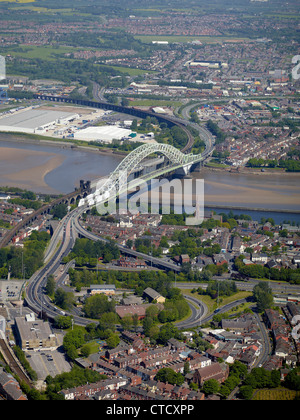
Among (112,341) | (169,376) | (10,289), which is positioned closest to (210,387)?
(169,376)

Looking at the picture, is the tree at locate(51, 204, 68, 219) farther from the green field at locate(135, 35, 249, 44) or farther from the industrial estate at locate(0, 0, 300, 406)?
the green field at locate(135, 35, 249, 44)

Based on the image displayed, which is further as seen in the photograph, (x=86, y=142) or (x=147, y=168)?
(x=86, y=142)

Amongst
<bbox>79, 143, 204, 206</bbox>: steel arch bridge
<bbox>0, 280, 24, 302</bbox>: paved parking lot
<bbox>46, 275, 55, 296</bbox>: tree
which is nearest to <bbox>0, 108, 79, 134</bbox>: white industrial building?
<bbox>79, 143, 204, 206</bbox>: steel arch bridge

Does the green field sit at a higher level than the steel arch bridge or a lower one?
higher

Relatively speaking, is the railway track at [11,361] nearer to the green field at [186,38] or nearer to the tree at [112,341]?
the tree at [112,341]
